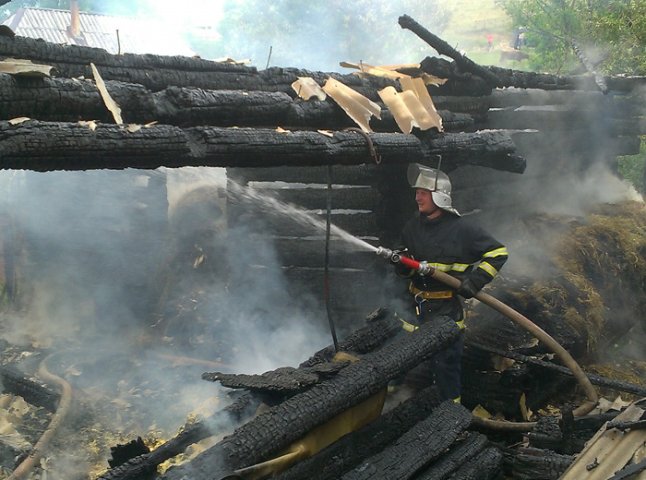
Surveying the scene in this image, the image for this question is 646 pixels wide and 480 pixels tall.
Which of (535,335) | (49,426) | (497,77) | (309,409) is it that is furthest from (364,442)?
(497,77)

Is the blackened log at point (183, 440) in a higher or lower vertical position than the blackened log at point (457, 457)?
higher

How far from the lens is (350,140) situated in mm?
5191

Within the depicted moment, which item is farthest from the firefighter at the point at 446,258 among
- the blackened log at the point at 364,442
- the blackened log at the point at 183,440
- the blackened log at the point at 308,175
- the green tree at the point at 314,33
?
the green tree at the point at 314,33

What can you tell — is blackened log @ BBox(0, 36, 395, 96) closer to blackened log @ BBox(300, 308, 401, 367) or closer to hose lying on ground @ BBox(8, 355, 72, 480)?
blackened log @ BBox(300, 308, 401, 367)

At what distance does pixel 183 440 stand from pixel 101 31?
23.9m

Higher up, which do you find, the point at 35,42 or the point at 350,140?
the point at 35,42

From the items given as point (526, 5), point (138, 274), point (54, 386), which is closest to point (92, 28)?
point (526, 5)

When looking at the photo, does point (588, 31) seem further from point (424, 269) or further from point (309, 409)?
point (309, 409)

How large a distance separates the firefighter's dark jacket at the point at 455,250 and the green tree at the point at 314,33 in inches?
814

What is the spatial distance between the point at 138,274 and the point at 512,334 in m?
5.44

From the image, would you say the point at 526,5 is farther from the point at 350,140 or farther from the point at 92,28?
the point at 92,28

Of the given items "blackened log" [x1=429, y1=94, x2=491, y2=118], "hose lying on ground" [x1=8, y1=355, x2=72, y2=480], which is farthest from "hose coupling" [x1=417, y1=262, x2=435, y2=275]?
"hose lying on ground" [x1=8, y1=355, x2=72, y2=480]

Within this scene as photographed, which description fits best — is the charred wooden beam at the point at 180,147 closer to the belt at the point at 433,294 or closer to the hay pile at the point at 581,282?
the belt at the point at 433,294

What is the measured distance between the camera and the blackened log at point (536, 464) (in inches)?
188
